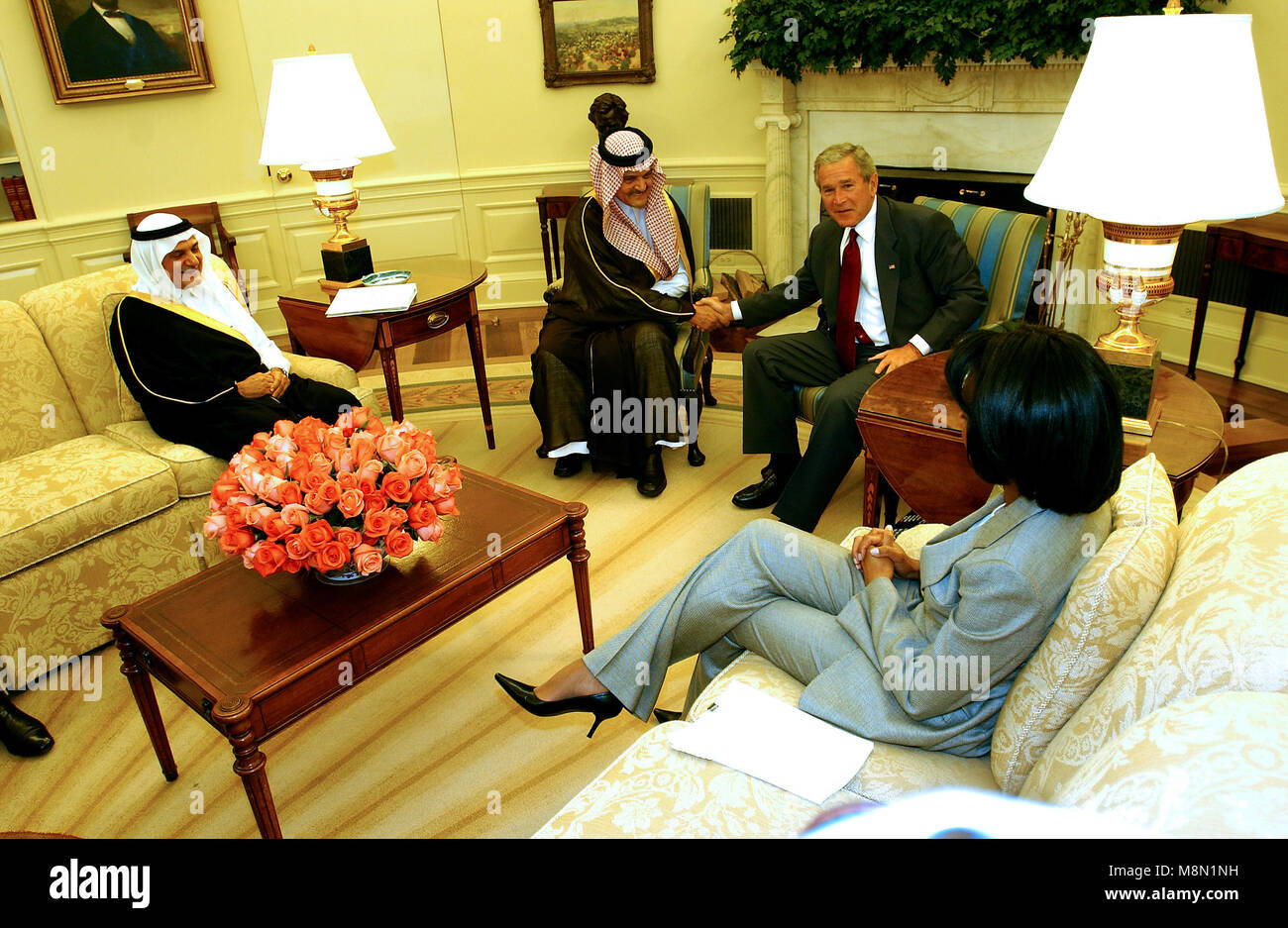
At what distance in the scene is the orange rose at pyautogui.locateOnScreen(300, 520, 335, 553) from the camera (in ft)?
7.00

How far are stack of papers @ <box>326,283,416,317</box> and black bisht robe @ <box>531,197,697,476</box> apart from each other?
0.58 metres

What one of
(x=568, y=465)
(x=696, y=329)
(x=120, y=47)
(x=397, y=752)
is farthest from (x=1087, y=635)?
(x=120, y=47)

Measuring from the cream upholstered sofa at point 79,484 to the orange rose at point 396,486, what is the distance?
1.23 metres

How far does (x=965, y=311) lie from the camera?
3.24 meters

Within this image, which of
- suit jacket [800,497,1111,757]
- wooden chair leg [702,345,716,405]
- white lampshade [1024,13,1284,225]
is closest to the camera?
suit jacket [800,497,1111,757]

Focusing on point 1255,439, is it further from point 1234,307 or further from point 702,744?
point 702,744

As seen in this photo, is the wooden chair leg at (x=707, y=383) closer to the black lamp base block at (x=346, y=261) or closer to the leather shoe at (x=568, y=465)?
the leather shoe at (x=568, y=465)

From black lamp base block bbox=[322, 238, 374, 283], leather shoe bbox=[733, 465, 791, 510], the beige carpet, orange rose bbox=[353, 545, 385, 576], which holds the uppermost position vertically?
black lamp base block bbox=[322, 238, 374, 283]

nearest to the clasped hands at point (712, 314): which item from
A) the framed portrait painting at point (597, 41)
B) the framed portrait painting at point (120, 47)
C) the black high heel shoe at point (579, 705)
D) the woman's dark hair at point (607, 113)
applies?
the black high heel shoe at point (579, 705)

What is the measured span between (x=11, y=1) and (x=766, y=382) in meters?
4.53

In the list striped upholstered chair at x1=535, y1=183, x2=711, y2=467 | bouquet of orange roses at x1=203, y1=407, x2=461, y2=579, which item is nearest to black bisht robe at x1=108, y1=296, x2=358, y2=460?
bouquet of orange roses at x1=203, y1=407, x2=461, y2=579

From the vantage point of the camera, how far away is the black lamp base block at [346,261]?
12.9 ft

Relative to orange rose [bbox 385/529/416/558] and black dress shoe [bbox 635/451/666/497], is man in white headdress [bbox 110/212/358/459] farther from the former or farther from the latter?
black dress shoe [bbox 635/451/666/497]

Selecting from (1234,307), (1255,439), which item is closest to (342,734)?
(1255,439)
